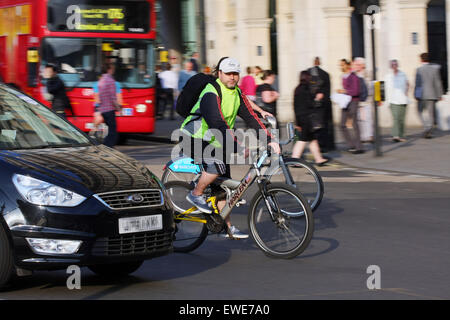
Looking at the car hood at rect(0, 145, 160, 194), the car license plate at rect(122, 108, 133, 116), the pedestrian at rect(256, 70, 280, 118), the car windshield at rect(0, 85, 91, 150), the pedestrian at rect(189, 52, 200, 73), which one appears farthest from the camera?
the pedestrian at rect(189, 52, 200, 73)

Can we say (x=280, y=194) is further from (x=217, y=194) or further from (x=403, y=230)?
(x=403, y=230)

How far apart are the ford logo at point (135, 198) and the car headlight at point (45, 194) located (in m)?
0.37

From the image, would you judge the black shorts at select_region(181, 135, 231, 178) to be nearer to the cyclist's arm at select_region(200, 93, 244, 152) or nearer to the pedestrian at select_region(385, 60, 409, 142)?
the cyclist's arm at select_region(200, 93, 244, 152)

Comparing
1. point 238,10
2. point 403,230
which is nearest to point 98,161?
point 403,230

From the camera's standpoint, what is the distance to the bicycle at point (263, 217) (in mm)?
7809

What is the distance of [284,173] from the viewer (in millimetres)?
9359

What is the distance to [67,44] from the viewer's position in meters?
19.8

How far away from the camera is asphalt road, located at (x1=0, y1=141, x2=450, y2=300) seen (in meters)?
6.61

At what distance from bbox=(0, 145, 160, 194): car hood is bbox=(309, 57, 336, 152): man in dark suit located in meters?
9.23

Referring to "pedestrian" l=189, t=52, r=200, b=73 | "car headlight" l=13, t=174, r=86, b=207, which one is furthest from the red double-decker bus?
"car headlight" l=13, t=174, r=86, b=207

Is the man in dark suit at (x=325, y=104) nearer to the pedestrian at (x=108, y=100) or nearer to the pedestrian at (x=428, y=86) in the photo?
the pedestrian at (x=428, y=86)

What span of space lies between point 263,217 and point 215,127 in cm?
85

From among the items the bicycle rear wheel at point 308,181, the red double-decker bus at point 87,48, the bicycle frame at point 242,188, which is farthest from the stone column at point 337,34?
the bicycle frame at point 242,188
